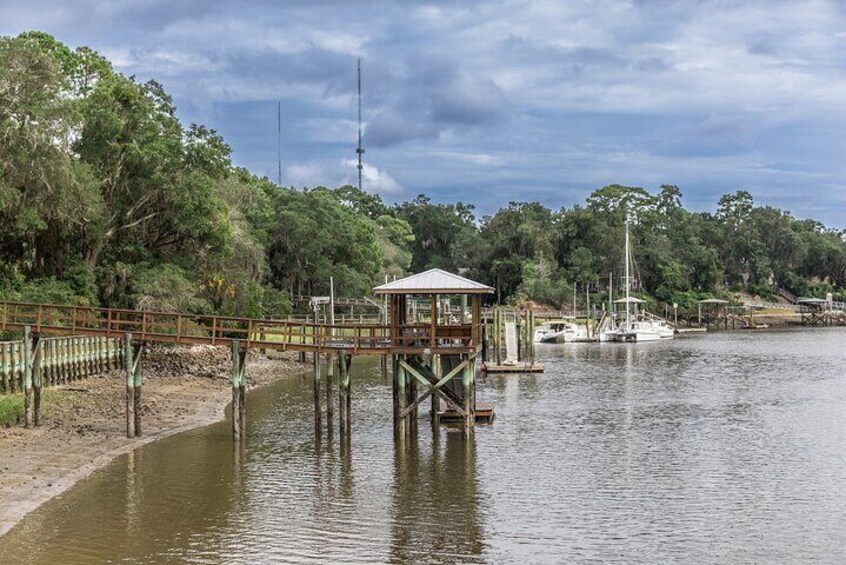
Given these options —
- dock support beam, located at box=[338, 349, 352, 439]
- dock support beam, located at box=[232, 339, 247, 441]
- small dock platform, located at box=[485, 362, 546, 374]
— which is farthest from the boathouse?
small dock platform, located at box=[485, 362, 546, 374]

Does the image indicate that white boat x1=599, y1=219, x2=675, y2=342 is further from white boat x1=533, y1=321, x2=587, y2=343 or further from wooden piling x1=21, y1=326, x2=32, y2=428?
wooden piling x1=21, y1=326, x2=32, y2=428

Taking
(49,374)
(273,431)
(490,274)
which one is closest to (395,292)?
(273,431)

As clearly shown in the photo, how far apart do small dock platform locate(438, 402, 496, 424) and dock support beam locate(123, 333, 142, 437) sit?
10.6 metres

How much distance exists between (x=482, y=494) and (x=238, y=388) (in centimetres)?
931

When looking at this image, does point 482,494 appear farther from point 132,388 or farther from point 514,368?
point 514,368

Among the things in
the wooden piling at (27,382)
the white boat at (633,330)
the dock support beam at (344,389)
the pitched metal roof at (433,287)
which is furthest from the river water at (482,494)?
the white boat at (633,330)

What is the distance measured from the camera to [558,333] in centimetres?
9225

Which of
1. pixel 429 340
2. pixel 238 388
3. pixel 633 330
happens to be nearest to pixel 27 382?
pixel 238 388

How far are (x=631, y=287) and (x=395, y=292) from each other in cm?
9897

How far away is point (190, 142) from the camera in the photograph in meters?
48.4

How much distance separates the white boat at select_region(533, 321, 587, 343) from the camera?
A: 92062 mm

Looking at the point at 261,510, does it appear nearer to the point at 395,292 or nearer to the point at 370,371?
the point at 395,292

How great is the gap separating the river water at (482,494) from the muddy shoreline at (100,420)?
795 mm

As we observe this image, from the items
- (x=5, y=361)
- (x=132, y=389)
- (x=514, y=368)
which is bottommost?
(x=514, y=368)
